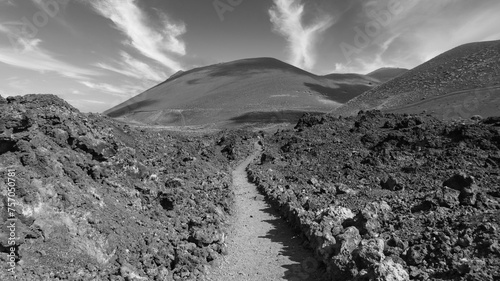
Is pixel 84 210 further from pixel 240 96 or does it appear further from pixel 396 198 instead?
pixel 240 96

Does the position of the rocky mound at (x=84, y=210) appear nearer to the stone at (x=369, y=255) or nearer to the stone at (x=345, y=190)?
the stone at (x=369, y=255)

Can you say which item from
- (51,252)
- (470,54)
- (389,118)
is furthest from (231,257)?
(470,54)

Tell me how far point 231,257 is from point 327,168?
12.4 meters

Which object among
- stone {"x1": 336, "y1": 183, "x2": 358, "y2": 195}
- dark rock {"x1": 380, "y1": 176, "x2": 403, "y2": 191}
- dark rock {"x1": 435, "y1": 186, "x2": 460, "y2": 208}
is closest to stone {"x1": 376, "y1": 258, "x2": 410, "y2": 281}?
dark rock {"x1": 435, "y1": 186, "x2": 460, "y2": 208}

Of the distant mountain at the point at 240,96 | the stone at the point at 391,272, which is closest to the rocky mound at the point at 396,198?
the stone at the point at 391,272

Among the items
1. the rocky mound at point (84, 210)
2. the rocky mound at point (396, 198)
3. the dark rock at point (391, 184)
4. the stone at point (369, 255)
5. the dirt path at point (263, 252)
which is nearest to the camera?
the rocky mound at point (84, 210)

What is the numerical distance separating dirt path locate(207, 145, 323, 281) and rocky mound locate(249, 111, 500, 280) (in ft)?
1.83

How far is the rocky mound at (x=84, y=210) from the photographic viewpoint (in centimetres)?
710

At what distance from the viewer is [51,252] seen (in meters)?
7.19

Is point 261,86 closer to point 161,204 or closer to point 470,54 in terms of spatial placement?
point 470,54

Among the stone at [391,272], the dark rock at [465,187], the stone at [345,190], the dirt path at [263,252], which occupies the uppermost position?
the dark rock at [465,187]

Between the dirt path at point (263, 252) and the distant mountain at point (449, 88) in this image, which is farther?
the distant mountain at point (449, 88)

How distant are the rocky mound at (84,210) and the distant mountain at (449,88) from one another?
1440 inches

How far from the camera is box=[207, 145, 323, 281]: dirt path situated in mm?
9391
